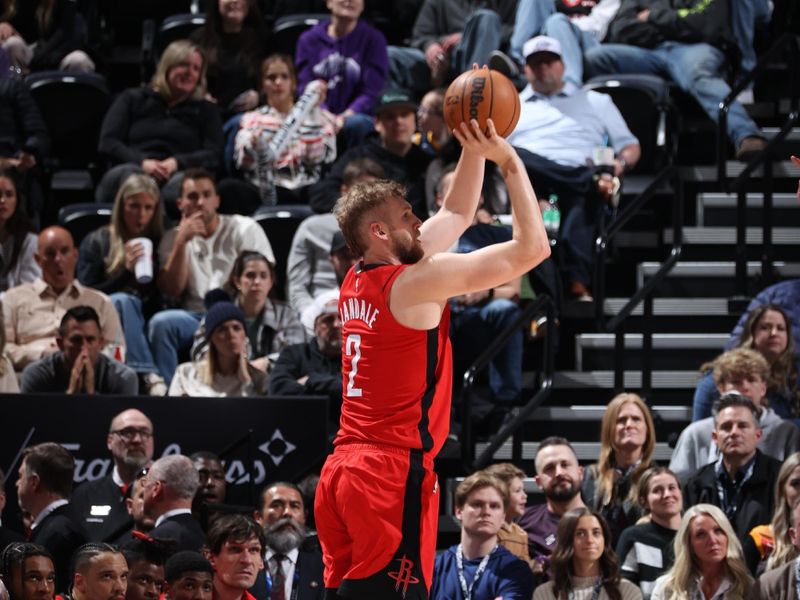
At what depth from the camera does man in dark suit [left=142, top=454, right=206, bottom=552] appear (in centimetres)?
855

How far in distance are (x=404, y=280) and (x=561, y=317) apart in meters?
5.46

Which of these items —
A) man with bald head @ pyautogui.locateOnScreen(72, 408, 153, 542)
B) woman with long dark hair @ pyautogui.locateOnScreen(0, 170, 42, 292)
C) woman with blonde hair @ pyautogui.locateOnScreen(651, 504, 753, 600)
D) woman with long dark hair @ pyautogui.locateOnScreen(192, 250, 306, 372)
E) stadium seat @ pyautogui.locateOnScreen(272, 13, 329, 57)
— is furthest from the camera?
stadium seat @ pyautogui.locateOnScreen(272, 13, 329, 57)

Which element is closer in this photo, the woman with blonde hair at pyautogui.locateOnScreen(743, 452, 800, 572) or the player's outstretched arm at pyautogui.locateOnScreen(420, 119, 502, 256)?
the player's outstretched arm at pyautogui.locateOnScreen(420, 119, 502, 256)

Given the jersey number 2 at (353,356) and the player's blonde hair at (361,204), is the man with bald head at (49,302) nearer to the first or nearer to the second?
the jersey number 2 at (353,356)

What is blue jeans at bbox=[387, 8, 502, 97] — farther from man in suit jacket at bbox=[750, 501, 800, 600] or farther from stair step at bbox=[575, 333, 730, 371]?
man in suit jacket at bbox=[750, 501, 800, 600]

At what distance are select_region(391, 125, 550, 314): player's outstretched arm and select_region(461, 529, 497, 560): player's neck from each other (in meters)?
2.70

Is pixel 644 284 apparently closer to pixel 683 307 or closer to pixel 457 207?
pixel 683 307

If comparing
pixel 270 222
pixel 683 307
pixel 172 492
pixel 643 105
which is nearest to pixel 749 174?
pixel 683 307

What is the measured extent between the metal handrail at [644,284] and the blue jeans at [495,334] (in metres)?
0.67

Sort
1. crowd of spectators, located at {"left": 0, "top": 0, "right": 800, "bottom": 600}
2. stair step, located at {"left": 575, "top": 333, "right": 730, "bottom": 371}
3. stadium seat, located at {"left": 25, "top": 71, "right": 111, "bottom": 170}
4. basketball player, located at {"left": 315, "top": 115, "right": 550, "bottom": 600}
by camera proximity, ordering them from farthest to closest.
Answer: stadium seat, located at {"left": 25, "top": 71, "right": 111, "bottom": 170} → stair step, located at {"left": 575, "top": 333, "right": 730, "bottom": 371} → crowd of spectators, located at {"left": 0, "top": 0, "right": 800, "bottom": 600} → basketball player, located at {"left": 315, "top": 115, "right": 550, "bottom": 600}

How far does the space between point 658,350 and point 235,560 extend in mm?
4537

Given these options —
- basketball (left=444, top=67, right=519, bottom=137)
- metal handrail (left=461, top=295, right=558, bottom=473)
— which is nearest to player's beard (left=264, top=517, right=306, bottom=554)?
metal handrail (left=461, top=295, right=558, bottom=473)

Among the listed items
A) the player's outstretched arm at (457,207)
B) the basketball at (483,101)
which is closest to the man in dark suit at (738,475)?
the player's outstretched arm at (457,207)

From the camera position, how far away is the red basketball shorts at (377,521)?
251 inches
